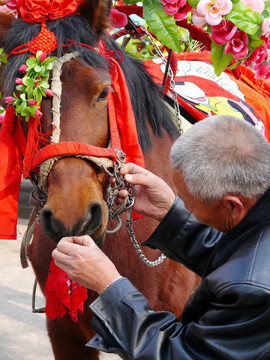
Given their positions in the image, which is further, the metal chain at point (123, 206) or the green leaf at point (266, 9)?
the green leaf at point (266, 9)

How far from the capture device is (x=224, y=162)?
1584mm

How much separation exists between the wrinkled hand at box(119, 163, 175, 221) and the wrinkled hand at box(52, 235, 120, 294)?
0.45 metres

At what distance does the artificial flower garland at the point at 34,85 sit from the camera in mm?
2098

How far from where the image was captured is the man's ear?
1619 mm

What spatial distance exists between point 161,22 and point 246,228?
3.71 ft

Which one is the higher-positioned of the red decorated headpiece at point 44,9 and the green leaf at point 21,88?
the red decorated headpiece at point 44,9

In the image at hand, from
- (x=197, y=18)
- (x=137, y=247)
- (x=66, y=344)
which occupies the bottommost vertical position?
(x=66, y=344)

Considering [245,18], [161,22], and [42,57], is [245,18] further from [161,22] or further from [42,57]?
[42,57]

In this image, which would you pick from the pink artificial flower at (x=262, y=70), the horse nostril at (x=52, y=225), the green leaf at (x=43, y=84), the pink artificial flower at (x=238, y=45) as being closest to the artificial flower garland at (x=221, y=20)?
the pink artificial flower at (x=238, y=45)

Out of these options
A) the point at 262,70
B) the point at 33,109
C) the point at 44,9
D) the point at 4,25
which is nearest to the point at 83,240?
the point at 33,109

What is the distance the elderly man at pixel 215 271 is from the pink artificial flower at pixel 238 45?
2.64 ft

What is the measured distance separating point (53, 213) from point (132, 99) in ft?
2.78

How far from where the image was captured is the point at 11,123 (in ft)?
7.80

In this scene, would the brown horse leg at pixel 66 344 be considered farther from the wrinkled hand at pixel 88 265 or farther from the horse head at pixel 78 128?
the wrinkled hand at pixel 88 265
